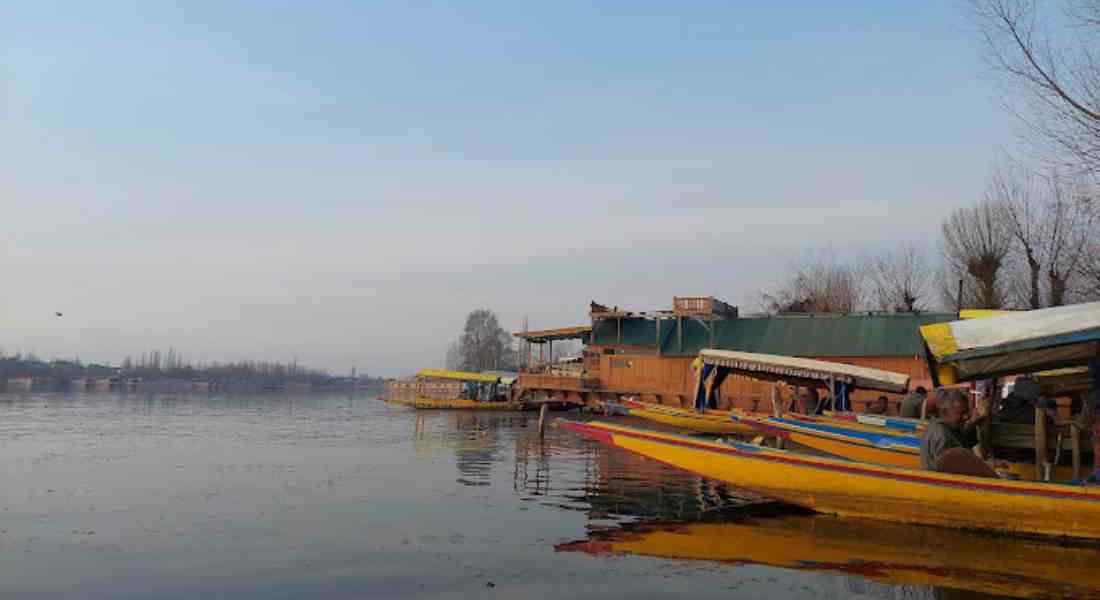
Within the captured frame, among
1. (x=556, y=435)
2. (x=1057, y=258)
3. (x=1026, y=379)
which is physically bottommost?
(x=556, y=435)

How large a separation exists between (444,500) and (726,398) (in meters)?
26.0

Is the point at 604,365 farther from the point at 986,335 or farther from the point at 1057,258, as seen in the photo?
the point at 986,335

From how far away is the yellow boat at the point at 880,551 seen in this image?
24.7 ft

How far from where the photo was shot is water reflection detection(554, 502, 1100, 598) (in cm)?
736

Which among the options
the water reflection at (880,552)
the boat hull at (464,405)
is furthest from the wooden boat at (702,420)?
the boat hull at (464,405)

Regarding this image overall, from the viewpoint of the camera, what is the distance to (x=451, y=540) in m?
9.35

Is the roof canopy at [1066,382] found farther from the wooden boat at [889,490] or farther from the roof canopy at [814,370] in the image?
the wooden boat at [889,490]

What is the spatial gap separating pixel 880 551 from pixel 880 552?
51 millimetres

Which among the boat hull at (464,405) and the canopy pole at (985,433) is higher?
the canopy pole at (985,433)

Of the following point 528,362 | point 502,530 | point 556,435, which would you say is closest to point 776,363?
point 556,435

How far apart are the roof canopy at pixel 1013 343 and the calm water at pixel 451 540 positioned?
88.0 inches

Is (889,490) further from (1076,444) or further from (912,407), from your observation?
(912,407)

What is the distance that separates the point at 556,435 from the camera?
26.3 m

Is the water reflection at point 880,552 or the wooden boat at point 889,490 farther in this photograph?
the wooden boat at point 889,490
